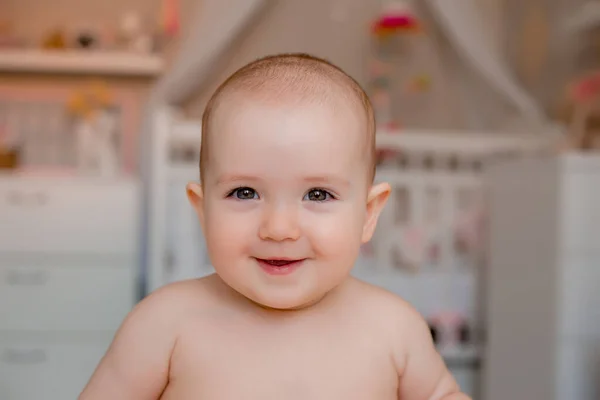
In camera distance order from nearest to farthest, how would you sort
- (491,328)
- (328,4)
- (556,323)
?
(556,323) < (491,328) < (328,4)

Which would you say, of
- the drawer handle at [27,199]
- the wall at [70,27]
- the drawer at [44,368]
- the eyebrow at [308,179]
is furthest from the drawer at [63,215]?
the eyebrow at [308,179]

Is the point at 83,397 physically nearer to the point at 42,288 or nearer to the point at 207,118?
the point at 207,118

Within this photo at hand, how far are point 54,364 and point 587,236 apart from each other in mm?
1731

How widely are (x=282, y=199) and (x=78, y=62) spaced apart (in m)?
2.54

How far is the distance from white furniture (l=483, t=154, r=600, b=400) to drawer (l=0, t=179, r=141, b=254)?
1302 mm

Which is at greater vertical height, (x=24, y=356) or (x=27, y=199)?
(x=27, y=199)

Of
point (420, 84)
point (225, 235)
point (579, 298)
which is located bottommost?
point (579, 298)

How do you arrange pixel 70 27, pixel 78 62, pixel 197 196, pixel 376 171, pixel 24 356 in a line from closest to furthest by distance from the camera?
pixel 197 196 → pixel 376 171 → pixel 24 356 → pixel 78 62 → pixel 70 27

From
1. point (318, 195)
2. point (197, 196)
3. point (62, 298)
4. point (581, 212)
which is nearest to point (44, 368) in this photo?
point (62, 298)

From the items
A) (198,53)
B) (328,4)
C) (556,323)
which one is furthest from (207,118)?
(328,4)

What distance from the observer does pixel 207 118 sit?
631 mm

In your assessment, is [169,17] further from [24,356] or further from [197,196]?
[197,196]

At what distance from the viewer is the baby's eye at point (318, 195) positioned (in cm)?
60

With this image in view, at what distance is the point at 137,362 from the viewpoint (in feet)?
2.08
